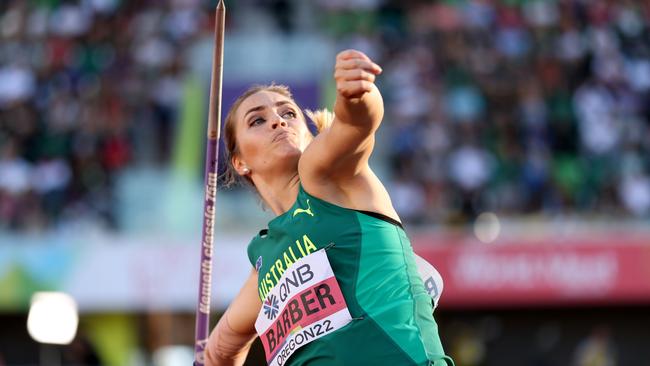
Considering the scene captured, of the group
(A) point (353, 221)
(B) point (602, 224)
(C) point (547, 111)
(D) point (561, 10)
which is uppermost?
(D) point (561, 10)

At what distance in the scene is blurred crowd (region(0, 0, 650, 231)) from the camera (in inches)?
553

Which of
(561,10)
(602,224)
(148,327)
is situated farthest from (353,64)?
(561,10)

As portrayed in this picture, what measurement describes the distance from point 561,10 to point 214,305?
6422 millimetres

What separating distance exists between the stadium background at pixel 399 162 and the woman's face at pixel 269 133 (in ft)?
26.2

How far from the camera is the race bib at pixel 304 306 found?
3822mm

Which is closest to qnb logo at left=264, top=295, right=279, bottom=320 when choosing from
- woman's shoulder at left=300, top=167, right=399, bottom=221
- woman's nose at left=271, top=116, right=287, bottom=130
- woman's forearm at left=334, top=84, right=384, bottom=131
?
woman's shoulder at left=300, top=167, right=399, bottom=221

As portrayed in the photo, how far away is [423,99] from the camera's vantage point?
1535cm

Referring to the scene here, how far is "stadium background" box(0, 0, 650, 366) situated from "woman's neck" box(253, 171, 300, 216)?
7.98 meters

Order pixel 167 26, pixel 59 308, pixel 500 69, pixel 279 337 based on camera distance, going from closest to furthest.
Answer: pixel 279 337, pixel 59 308, pixel 500 69, pixel 167 26

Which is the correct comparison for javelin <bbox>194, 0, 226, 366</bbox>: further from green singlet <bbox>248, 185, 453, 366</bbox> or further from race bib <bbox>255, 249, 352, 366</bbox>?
green singlet <bbox>248, 185, 453, 366</bbox>

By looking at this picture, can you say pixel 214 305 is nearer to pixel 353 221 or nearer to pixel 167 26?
pixel 167 26

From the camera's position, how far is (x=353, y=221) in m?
3.84

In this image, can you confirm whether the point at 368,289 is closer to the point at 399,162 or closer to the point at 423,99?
the point at 399,162

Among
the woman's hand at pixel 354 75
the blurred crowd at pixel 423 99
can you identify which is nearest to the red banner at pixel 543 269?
the blurred crowd at pixel 423 99
